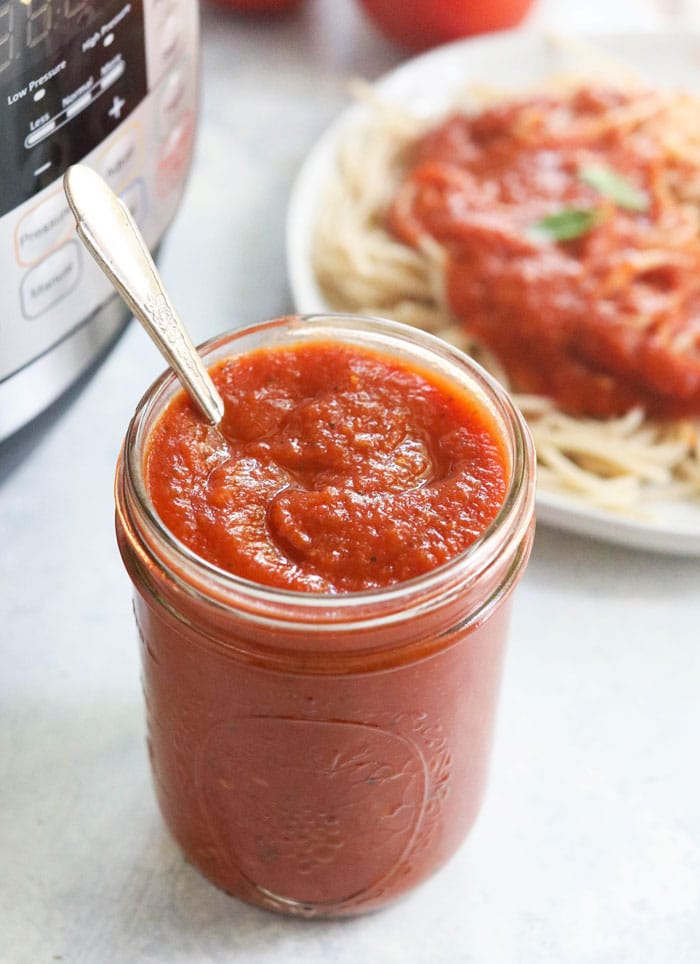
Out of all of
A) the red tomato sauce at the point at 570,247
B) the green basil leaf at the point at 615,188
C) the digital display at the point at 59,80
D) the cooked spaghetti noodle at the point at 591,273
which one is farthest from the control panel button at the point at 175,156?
the green basil leaf at the point at 615,188

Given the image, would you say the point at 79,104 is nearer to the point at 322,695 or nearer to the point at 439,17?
the point at 322,695

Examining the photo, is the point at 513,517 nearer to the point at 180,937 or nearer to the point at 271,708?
the point at 271,708

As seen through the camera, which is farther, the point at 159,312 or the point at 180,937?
the point at 180,937

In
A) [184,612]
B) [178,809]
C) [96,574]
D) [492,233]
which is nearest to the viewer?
[184,612]

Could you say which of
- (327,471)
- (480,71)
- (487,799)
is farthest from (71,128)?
(480,71)

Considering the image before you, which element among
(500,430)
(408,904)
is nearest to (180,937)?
(408,904)

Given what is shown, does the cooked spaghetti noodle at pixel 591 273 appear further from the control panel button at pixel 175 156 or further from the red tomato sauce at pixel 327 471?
the red tomato sauce at pixel 327 471

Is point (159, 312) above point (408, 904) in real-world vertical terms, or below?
above
